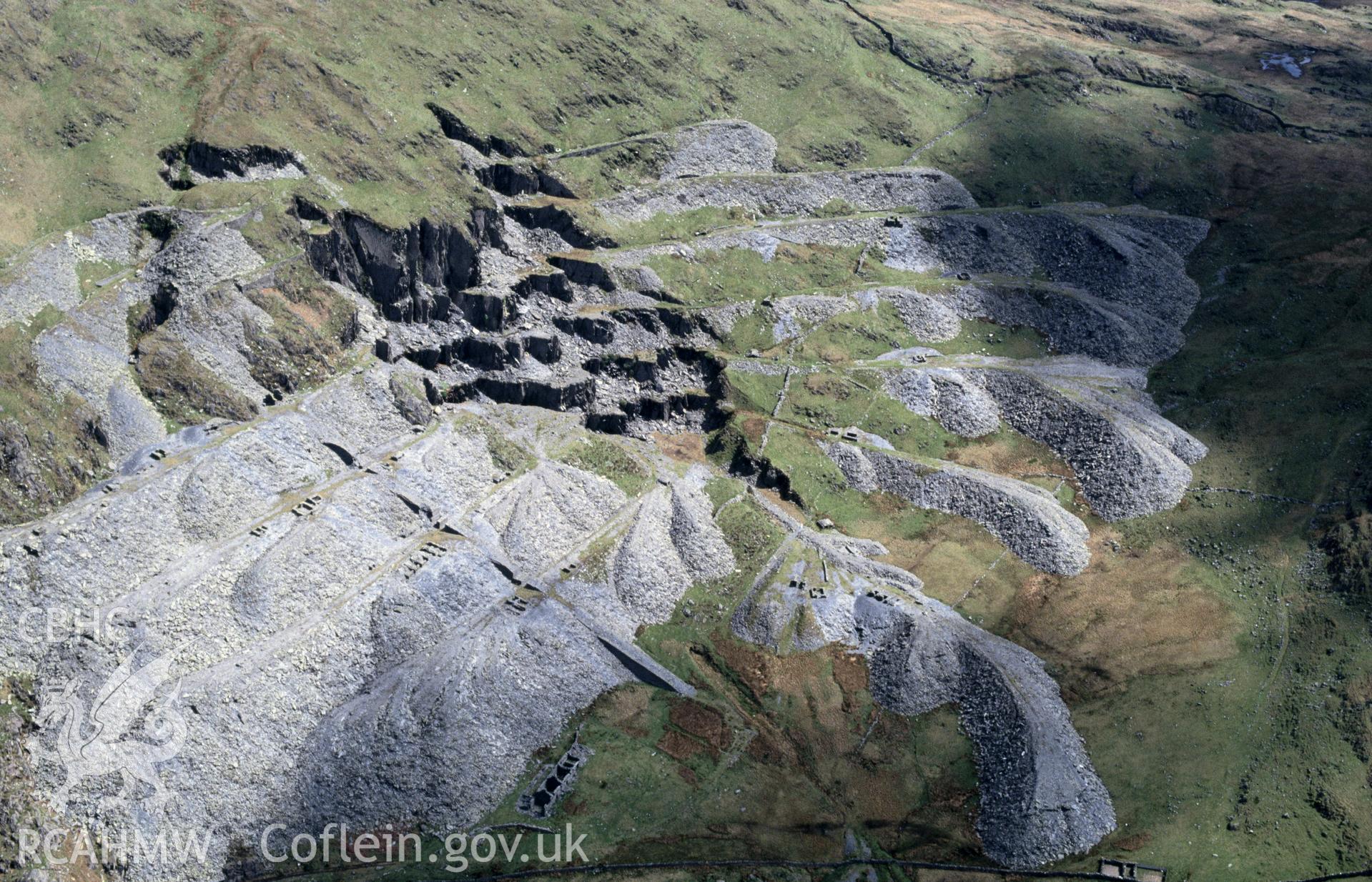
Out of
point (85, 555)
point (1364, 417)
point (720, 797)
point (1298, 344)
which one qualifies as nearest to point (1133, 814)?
point (720, 797)

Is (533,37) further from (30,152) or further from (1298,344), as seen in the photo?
(1298,344)

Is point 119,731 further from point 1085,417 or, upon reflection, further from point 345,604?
point 1085,417

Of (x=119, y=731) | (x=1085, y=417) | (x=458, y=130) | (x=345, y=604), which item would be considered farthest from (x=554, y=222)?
(x=119, y=731)

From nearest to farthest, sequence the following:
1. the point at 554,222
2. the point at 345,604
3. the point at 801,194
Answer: the point at 345,604 → the point at 554,222 → the point at 801,194

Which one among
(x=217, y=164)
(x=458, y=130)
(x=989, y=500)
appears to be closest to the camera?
(x=989, y=500)

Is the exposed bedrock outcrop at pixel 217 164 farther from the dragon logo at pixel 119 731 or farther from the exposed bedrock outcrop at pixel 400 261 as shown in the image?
the dragon logo at pixel 119 731

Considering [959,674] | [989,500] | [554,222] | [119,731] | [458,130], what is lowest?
[119,731]

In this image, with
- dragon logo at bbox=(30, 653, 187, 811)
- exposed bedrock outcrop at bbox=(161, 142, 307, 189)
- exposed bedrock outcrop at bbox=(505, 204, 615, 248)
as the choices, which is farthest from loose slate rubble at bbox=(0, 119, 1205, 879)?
exposed bedrock outcrop at bbox=(161, 142, 307, 189)

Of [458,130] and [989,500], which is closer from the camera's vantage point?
[989,500]

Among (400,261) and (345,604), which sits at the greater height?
(400,261)
